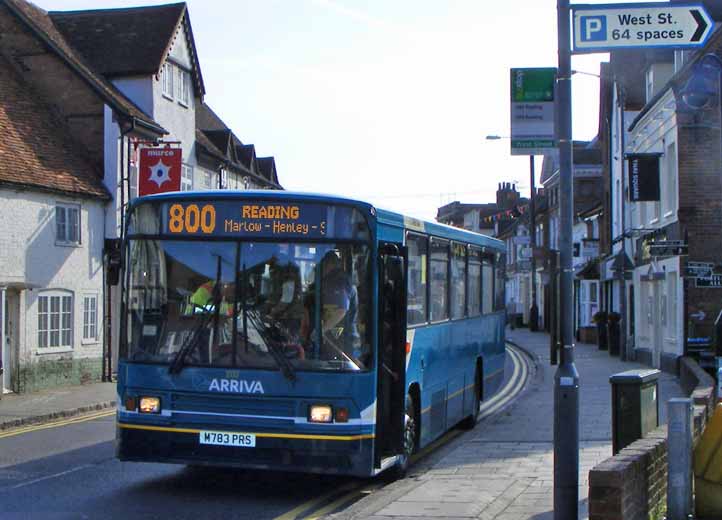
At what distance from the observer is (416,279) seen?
12.5 m

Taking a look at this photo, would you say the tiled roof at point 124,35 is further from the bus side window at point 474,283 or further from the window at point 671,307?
the bus side window at point 474,283

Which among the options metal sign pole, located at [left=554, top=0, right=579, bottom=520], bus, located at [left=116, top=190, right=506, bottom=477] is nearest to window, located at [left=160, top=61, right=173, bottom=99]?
bus, located at [left=116, top=190, right=506, bottom=477]

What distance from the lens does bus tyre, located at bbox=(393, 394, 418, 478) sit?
1181 cm

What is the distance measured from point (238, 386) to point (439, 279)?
4248 millimetres

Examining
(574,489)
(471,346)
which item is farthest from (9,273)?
(574,489)

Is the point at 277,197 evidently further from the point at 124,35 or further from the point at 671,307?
the point at 124,35

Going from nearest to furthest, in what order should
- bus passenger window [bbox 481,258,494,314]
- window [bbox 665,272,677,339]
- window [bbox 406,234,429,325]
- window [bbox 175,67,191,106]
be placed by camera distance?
window [bbox 406,234,429,325], bus passenger window [bbox 481,258,494,314], window [bbox 665,272,677,339], window [bbox 175,67,191,106]

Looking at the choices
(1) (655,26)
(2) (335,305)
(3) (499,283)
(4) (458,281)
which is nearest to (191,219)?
(2) (335,305)

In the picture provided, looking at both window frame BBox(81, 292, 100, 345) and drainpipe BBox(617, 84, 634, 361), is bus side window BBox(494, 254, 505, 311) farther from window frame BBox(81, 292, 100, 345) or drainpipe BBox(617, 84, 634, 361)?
drainpipe BBox(617, 84, 634, 361)

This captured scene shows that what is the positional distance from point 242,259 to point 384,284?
A: 1468 mm

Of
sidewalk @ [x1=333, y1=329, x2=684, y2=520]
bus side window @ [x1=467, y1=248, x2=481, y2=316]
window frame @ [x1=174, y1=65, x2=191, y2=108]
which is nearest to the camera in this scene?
sidewalk @ [x1=333, y1=329, x2=684, y2=520]

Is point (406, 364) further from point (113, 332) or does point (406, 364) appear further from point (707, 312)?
point (113, 332)

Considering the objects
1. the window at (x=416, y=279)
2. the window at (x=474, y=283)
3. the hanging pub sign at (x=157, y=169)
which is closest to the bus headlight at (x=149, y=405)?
the window at (x=416, y=279)

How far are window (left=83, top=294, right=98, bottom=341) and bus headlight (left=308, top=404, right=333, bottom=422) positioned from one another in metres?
17.8
